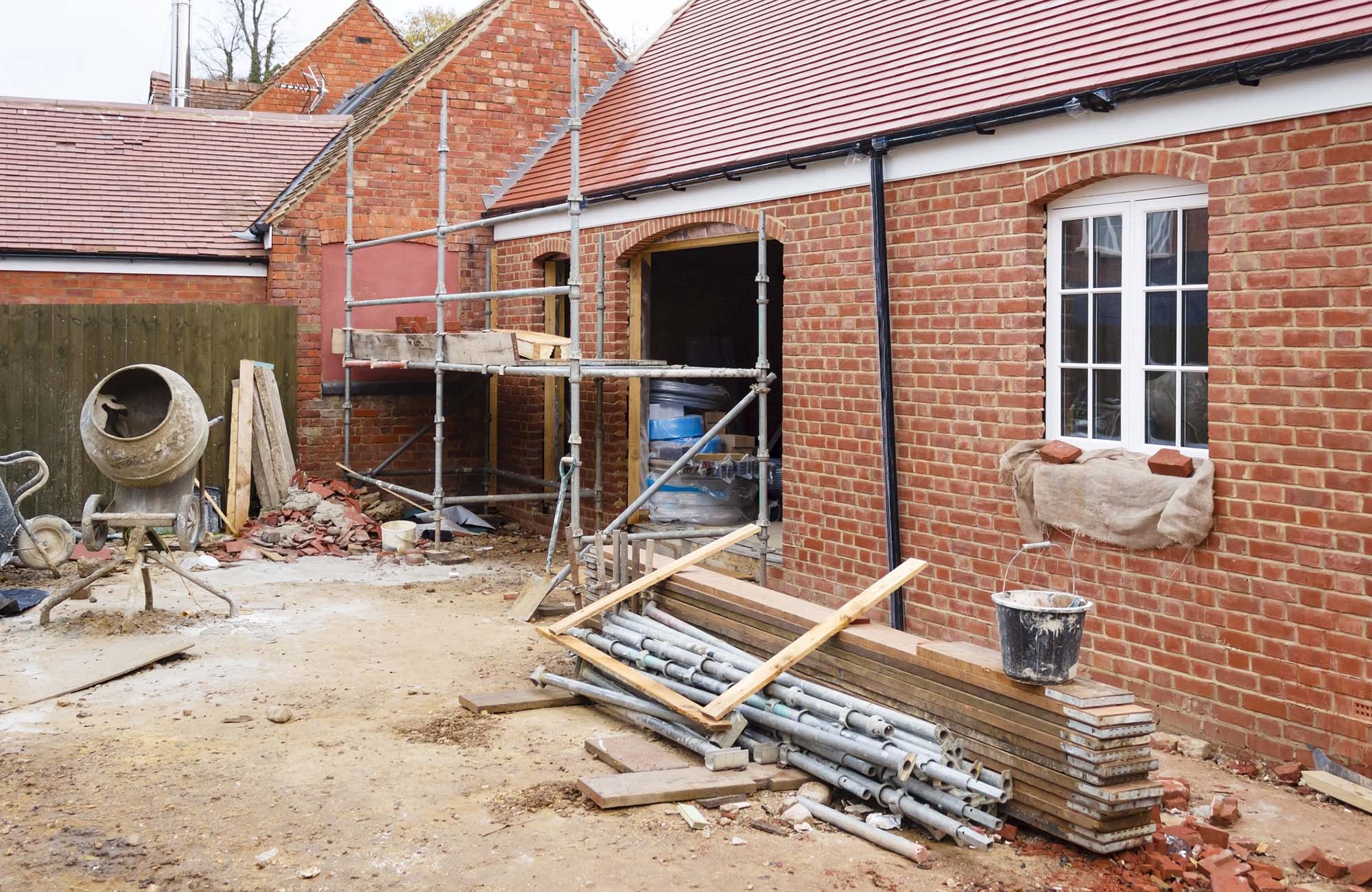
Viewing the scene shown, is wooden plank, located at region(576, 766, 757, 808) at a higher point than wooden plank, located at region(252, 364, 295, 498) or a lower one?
lower

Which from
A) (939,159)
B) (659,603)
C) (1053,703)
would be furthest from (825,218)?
(1053,703)

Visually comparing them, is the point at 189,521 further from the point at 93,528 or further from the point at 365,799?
the point at 365,799

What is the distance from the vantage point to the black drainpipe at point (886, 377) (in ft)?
29.6

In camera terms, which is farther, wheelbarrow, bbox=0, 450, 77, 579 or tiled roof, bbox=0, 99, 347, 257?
tiled roof, bbox=0, 99, 347, 257

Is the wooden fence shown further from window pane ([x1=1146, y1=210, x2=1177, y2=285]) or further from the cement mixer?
window pane ([x1=1146, y1=210, x2=1177, y2=285])

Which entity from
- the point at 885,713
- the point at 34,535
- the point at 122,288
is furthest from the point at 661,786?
the point at 122,288

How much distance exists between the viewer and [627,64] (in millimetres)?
15484

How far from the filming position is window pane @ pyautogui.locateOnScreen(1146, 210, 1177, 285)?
735cm

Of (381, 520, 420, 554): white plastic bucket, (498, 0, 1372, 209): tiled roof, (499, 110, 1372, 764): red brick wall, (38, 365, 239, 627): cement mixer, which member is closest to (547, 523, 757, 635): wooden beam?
(499, 110, 1372, 764): red brick wall

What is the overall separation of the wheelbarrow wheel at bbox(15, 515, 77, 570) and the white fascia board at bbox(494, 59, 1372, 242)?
5934 mm

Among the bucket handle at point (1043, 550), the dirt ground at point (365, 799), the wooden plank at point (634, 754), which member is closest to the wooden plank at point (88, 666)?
the dirt ground at point (365, 799)

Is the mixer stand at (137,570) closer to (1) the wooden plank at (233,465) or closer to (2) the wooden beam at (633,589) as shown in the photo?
(2) the wooden beam at (633,589)

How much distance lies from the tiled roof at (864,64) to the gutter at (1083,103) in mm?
69

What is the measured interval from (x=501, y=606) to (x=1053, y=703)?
5.98 meters
